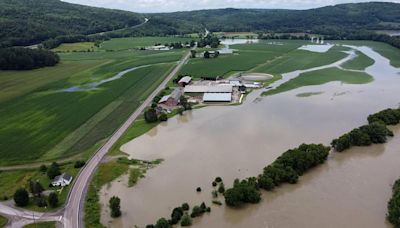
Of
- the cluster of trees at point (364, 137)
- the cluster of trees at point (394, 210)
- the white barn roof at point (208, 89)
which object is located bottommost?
the cluster of trees at point (394, 210)

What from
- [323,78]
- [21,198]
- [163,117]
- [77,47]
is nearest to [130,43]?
[77,47]

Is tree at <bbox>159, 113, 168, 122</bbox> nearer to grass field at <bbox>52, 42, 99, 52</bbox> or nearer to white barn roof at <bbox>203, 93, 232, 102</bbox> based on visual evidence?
white barn roof at <bbox>203, 93, 232, 102</bbox>

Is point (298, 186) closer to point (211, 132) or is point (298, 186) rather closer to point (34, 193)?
point (211, 132)

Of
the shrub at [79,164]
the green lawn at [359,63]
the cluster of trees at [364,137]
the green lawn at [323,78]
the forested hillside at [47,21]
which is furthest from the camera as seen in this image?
the forested hillside at [47,21]

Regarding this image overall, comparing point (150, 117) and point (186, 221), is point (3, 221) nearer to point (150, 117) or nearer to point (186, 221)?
point (186, 221)

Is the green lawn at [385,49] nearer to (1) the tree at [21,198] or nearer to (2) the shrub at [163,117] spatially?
(2) the shrub at [163,117]

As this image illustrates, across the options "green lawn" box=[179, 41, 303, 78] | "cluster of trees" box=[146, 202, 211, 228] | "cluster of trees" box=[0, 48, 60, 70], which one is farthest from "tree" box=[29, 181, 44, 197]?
"cluster of trees" box=[0, 48, 60, 70]

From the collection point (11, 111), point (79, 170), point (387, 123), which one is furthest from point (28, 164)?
point (387, 123)

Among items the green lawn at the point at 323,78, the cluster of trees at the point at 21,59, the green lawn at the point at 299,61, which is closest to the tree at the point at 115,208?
the green lawn at the point at 323,78
